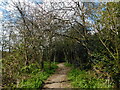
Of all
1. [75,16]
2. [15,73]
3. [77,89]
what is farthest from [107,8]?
[77,89]

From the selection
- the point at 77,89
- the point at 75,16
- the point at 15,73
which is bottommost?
the point at 77,89

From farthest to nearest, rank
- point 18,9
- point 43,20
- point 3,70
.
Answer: point 18,9, point 43,20, point 3,70

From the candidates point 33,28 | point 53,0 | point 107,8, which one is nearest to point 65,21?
point 53,0

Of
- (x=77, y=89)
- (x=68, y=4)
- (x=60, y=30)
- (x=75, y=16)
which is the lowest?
(x=77, y=89)

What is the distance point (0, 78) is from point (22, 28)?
4.61ft

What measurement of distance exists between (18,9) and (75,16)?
4.87 feet

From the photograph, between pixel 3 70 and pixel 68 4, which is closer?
pixel 3 70

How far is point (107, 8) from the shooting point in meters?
1.34

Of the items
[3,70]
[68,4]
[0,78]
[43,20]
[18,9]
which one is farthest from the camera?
[18,9]

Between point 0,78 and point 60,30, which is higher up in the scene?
point 60,30

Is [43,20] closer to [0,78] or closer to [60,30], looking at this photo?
[60,30]

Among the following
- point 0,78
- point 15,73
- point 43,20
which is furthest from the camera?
point 43,20

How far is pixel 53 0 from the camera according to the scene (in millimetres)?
2273

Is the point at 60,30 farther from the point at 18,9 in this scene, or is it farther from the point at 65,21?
the point at 18,9
